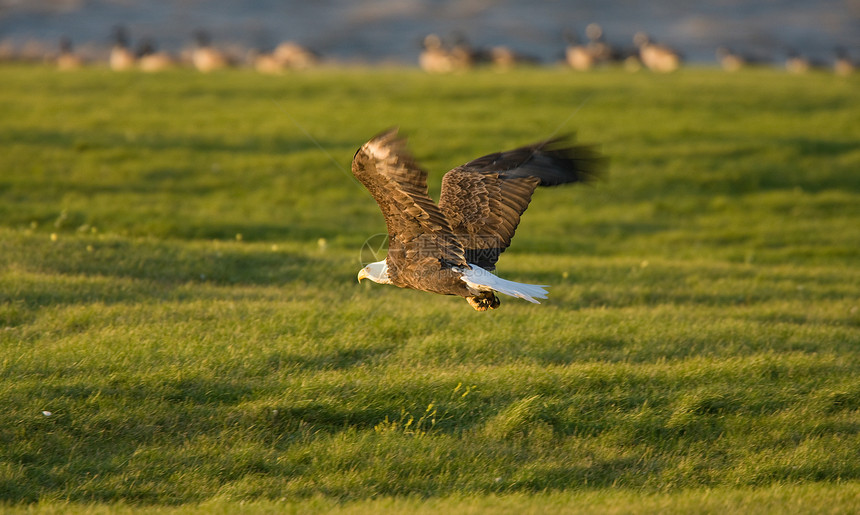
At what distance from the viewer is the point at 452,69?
1315 inches

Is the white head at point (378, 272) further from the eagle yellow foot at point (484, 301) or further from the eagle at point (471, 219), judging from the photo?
the eagle yellow foot at point (484, 301)

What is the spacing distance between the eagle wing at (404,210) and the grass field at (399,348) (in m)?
1.13

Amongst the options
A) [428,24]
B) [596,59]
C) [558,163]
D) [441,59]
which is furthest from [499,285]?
[428,24]

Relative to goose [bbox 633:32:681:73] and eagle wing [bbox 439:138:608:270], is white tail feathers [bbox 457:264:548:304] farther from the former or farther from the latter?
goose [bbox 633:32:681:73]

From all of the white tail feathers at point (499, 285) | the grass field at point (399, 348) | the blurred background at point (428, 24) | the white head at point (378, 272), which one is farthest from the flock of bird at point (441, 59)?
the white tail feathers at point (499, 285)

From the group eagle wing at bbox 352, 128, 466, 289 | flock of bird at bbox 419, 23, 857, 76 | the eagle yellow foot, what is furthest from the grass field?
flock of bird at bbox 419, 23, 857, 76

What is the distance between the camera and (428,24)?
52938 millimetres

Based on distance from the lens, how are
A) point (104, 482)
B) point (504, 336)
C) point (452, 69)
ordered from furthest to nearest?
point (452, 69) < point (504, 336) < point (104, 482)

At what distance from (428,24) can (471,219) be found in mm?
47241

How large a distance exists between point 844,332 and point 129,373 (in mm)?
7868

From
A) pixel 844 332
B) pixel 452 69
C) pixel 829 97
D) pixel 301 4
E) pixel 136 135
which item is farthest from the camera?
pixel 301 4

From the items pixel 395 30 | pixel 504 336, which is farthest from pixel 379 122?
pixel 395 30

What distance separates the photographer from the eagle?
7219mm

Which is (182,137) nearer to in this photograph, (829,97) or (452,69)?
(452,69)
